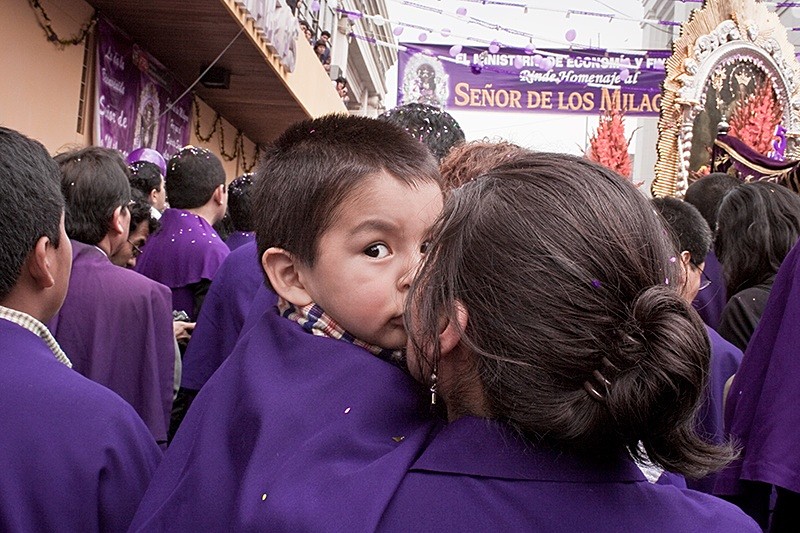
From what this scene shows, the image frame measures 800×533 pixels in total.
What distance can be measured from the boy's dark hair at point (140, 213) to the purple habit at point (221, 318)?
113 centimetres

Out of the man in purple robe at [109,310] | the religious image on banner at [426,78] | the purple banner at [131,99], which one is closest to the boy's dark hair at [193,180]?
the man in purple robe at [109,310]

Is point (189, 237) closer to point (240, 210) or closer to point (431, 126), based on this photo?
point (240, 210)

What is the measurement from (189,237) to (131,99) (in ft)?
15.9

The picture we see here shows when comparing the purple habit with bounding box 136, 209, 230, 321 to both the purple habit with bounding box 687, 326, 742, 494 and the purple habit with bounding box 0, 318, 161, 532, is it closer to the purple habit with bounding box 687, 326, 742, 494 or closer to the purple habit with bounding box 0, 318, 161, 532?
the purple habit with bounding box 687, 326, 742, 494

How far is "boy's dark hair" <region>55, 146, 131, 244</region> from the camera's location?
9.64ft

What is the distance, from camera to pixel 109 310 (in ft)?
9.48

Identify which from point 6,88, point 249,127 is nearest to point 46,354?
point 6,88

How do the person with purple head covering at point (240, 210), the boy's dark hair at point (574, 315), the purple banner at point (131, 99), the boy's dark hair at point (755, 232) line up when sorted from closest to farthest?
the boy's dark hair at point (574, 315) → the boy's dark hair at point (755, 232) → the person with purple head covering at point (240, 210) → the purple banner at point (131, 99)

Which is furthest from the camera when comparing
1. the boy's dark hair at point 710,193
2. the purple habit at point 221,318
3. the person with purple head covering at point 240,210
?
the boy's dark hair at point 710,193

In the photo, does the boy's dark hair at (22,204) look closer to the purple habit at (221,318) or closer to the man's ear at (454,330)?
the man's ear at (454,330)

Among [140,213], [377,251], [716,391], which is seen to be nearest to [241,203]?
[140,213]

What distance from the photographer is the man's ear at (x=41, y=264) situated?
5.17 ft

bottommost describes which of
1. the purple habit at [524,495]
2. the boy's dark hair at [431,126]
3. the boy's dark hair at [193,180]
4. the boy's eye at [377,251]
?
the boy's dark hair at [193,180]

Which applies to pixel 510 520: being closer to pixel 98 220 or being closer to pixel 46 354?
pixel 46 354
